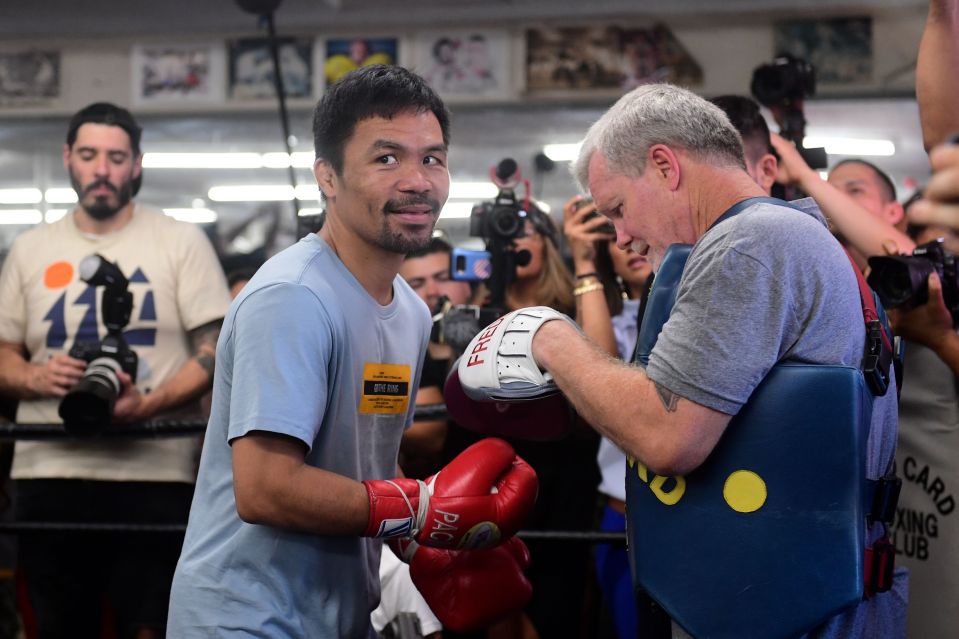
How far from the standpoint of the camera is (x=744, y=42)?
5.70 meters

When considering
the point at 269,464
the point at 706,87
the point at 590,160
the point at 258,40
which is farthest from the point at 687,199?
the point at 258,40

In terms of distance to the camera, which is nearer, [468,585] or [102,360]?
[468,585]

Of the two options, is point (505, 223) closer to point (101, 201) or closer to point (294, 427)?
point (101, 201)

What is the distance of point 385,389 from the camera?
1.61 metres

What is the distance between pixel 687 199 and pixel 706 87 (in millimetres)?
4464

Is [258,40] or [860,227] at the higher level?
[258,40]

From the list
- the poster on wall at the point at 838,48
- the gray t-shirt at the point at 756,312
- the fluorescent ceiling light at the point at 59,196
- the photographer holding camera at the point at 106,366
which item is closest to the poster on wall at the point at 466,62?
the poster on wall at the point at 838,48

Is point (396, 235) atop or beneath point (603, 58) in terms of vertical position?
beneath

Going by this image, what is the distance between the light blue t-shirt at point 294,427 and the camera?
1404 mm

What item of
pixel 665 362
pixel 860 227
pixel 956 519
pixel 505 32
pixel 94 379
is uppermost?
pixel 505 32

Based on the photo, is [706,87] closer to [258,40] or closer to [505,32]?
[505,32]

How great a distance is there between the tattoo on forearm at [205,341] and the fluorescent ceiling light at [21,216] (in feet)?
14.6

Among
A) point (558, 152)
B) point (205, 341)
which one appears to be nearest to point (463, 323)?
point (205, 341)

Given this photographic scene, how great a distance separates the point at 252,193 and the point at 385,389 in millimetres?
5206
